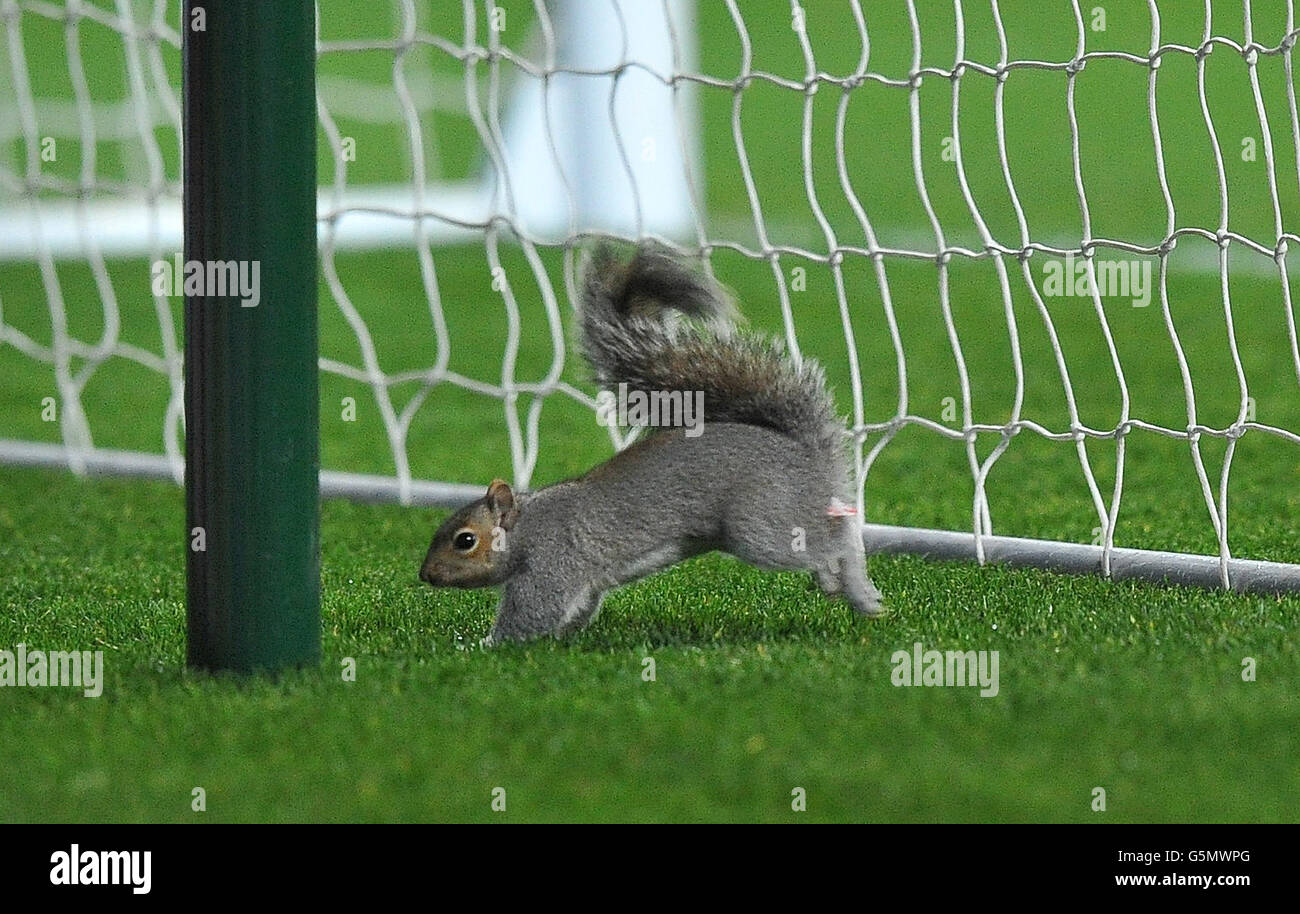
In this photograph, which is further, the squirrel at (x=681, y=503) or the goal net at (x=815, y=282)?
the goal net at (x=815, y=282)

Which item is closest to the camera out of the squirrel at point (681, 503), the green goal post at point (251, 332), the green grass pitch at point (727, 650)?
the green grass pitch at point (727, 650)

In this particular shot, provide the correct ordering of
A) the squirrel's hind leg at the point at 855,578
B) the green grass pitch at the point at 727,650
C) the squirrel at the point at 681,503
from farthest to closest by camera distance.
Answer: the squirrel's hind leg at the point at 855,578 < the squirrel at the point at 681,503 < the green grass pitch at the point at 727,650

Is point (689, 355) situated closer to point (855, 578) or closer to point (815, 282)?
point (855, 578)

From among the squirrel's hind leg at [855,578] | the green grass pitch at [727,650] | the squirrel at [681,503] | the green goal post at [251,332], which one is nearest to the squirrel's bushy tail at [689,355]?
the squirrel at [681,503]

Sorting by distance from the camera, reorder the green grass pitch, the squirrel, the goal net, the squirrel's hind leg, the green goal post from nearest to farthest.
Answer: the green grass pitch < the green goal post < the squirrel < the squirrel's hind leg < the goal net

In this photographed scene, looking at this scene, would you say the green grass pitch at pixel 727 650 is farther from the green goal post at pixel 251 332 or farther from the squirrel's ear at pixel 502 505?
the squirrel's ear at pixel 502 505

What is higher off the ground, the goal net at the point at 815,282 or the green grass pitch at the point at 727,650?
the goal net at the point at 815,282

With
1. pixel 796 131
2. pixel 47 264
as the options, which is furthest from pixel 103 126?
pixel 47 264

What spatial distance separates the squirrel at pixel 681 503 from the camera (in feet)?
12.8

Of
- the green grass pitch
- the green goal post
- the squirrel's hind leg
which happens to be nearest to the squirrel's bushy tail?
the squirrel's hind leg

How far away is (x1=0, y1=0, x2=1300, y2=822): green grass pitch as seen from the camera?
2889 millimetres

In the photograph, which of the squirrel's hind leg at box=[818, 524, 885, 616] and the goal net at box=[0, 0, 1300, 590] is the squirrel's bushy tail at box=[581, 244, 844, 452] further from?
the goal net at box=[0, 0, 1300, 590]

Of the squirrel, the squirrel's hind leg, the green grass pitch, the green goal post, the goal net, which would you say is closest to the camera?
the green grass pitch
